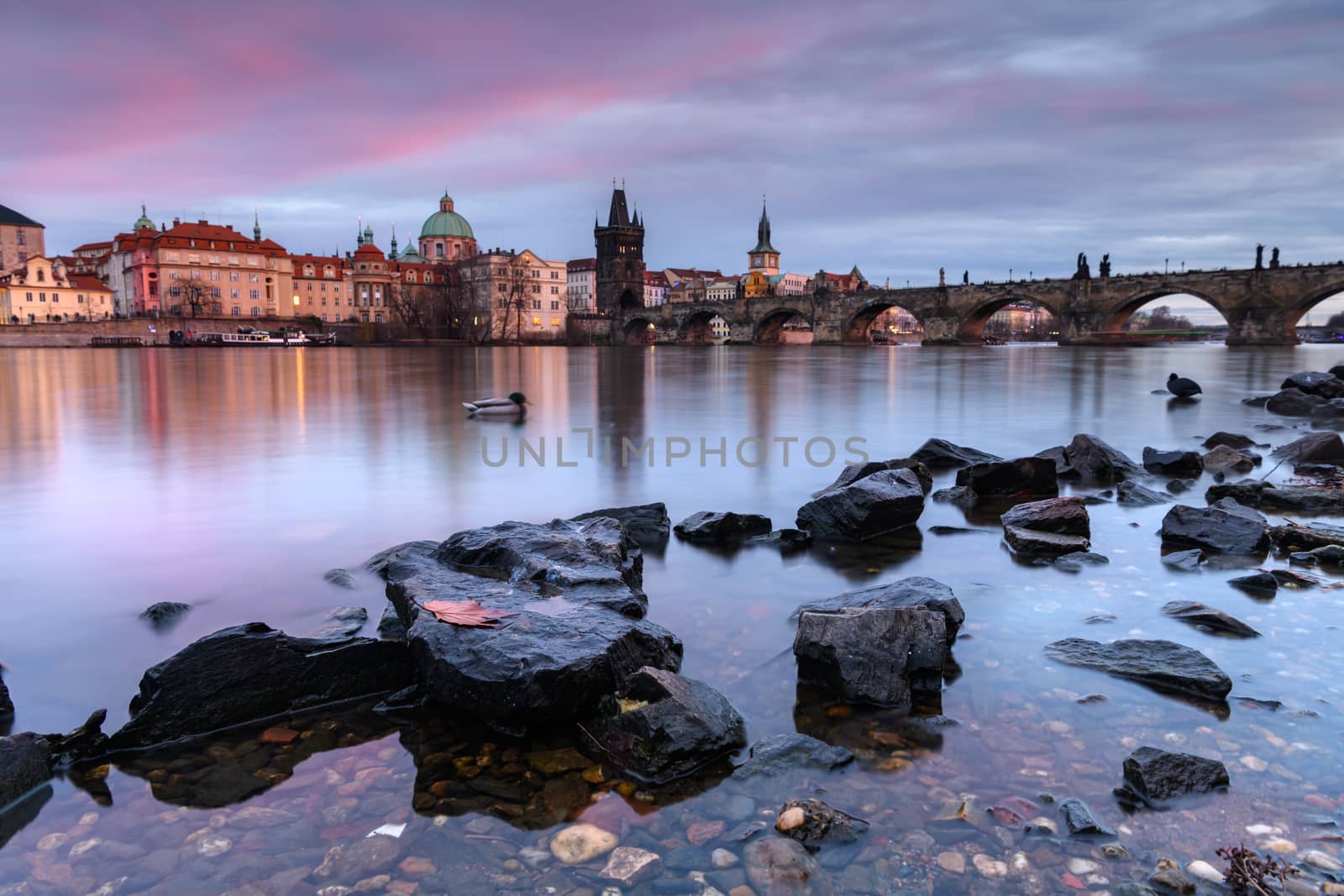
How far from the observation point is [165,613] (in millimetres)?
4000

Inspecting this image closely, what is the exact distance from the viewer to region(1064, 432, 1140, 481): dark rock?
26.1ft

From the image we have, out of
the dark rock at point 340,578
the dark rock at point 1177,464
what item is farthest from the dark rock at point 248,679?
the dark rock at point 1177,464

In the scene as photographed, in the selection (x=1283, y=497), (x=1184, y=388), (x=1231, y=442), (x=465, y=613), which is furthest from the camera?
(x=1184, y=388)

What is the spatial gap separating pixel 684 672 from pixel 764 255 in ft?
483

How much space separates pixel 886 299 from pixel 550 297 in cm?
5192

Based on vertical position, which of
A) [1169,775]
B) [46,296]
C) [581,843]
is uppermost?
[46,296]

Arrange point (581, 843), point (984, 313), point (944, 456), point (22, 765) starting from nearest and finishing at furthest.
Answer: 1. point (581, 843)
2. point (22, 765)
3. point (944, 456)
4. point (984, 313)

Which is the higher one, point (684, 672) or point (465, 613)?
point (465, 613)

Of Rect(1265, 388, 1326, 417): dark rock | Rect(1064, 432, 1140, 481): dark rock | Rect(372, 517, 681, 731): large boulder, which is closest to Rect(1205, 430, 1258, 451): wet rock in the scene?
Rect(1064, 432, 1140, 481): dark rock

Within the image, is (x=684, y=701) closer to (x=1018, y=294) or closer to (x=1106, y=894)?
(x=1106, y=894)

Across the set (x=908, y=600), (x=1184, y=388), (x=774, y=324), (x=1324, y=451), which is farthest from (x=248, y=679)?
(x=774, y=324)

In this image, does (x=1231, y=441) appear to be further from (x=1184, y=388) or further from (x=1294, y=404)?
(x=1184, y=388)

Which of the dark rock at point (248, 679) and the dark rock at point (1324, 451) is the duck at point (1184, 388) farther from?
the dark rock at point (248, 679)

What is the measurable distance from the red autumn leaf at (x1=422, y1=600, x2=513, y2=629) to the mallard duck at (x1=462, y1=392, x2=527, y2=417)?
10.7 metres
